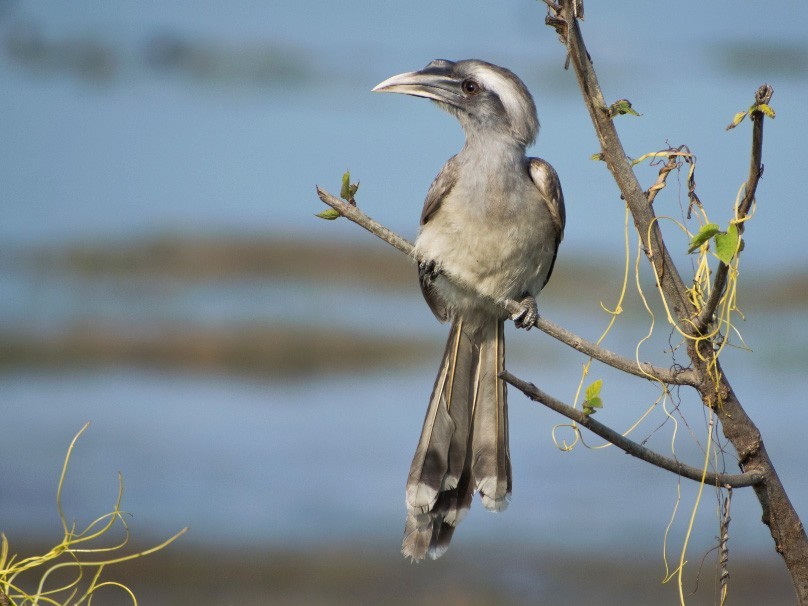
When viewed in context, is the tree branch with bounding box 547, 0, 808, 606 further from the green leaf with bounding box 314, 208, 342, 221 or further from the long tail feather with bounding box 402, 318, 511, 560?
the long tail feather with bounding box 402, 318, 511, 560

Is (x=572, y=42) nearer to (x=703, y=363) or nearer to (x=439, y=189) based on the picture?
(x=703, y=363)

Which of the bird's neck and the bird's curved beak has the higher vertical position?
the bird's curved beak

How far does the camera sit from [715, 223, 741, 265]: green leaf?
62.2 inches

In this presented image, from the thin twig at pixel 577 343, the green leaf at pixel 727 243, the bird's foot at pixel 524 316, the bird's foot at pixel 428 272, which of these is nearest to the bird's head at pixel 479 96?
the bird's foot at pixel 428 272

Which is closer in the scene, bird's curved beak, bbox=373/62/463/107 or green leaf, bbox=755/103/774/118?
green leaf, bbox=755/103/774/118

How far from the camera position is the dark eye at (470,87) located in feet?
10.4

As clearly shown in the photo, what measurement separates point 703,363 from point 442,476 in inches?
52.0

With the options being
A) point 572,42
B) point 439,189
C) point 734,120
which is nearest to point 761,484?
point 734,120

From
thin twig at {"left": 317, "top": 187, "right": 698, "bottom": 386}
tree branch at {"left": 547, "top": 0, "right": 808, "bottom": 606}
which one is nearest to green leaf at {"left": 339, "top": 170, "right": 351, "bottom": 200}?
thin twig at {"left": 317, "top": 187, "right": 698, "bottom": 386}

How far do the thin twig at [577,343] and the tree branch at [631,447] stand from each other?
19 cm

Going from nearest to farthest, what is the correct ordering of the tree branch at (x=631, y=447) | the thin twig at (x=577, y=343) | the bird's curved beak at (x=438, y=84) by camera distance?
1. the tree branch at (x=631, y=447)
2. the thin twig at (x=577, y=343)
3. the bird's curved beak at (x=438, y=84)

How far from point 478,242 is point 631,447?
150cm

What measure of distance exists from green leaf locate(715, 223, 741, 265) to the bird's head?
5.34 ft

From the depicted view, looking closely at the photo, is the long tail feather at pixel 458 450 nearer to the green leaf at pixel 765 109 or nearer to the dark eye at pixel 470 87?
the dark eye at pixel 470 87
